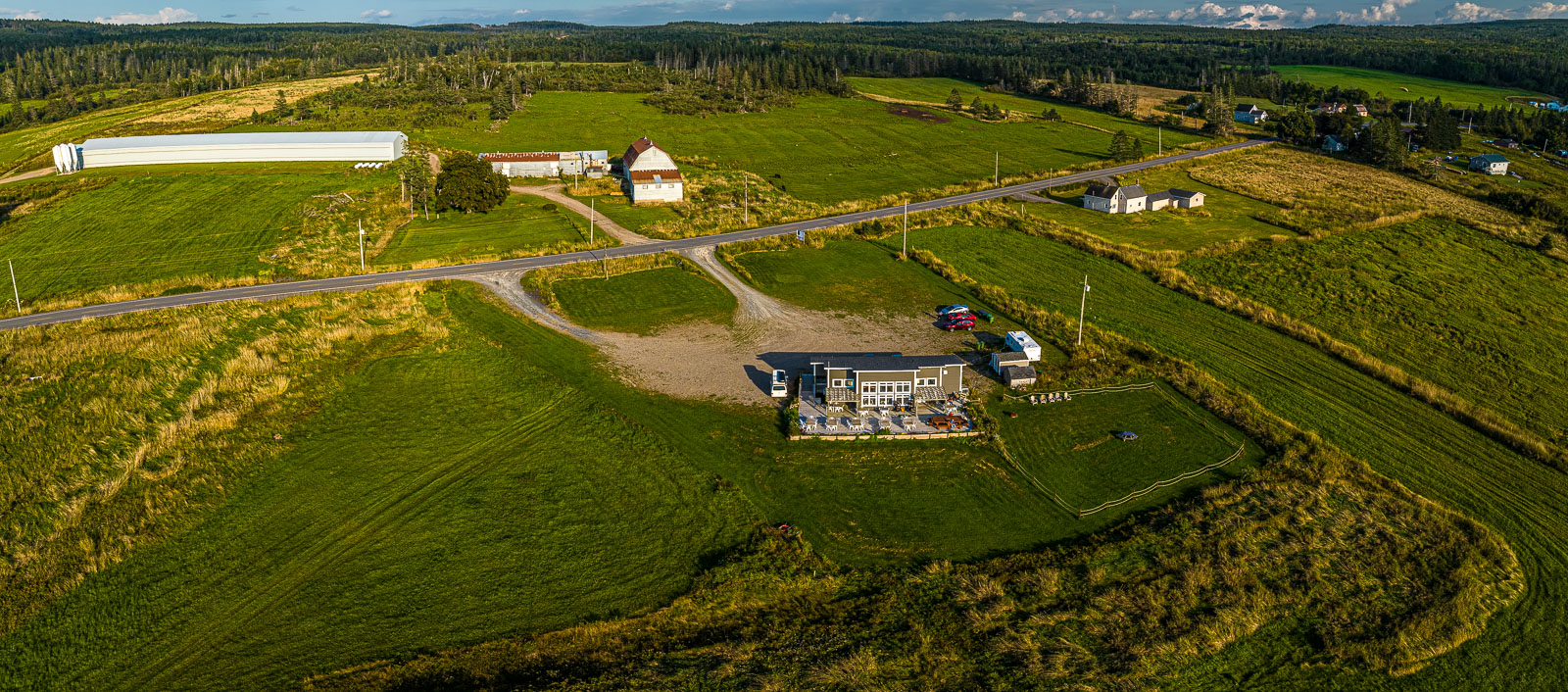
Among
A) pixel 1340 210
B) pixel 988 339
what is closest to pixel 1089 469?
pixel 988 339

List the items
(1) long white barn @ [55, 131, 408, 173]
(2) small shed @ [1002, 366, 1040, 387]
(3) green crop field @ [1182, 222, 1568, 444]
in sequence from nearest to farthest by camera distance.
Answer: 1. (2) small shed @ [1002, 366, 1040, 387]
2. (3) green crop field @ [1182, 222, 1568, 444]
3. (1) long white barn @ [55, 131, 408, 173]

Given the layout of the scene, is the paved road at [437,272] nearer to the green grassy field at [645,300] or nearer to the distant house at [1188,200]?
the green grassy field at [645,300]

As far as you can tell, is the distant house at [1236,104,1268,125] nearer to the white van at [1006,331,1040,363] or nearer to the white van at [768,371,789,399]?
the white van at [1006,331,1040,363]

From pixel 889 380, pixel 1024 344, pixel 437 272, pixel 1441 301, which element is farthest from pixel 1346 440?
pixel 437 272

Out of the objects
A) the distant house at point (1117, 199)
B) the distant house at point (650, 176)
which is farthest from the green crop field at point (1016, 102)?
the distant house at point (650, 176)

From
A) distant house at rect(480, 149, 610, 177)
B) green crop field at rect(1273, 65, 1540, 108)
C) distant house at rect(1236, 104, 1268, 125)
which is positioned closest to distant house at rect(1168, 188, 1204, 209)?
Result: distant house at rect(480, 149, 610, 177)
